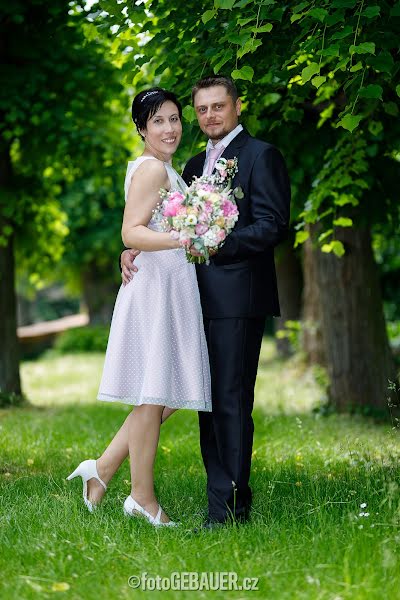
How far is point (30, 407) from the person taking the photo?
36.2 ft

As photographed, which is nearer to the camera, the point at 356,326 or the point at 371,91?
the point at 371,91

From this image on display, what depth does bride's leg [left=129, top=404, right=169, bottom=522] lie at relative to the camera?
5.00 metres

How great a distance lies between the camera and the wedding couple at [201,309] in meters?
4.73

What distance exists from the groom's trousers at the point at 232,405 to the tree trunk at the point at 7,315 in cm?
659

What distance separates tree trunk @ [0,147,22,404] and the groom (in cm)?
660

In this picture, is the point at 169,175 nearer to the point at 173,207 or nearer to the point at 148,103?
the point at 148,103

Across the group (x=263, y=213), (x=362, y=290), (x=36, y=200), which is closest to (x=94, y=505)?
(x=263, y=213)

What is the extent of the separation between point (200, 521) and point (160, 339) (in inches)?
41.2

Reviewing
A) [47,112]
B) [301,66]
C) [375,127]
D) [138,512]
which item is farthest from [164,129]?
[47,112]

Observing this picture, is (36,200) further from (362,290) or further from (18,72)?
(362,290)

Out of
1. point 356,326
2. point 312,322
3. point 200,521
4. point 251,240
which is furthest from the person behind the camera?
point 312,322

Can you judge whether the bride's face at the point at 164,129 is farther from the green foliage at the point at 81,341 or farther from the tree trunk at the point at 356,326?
the green foliage at the point at 81,341

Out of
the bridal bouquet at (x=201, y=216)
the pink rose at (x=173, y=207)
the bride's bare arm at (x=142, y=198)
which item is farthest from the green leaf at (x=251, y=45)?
the pink rose at (x=173, y=207)

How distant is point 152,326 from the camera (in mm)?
4914
